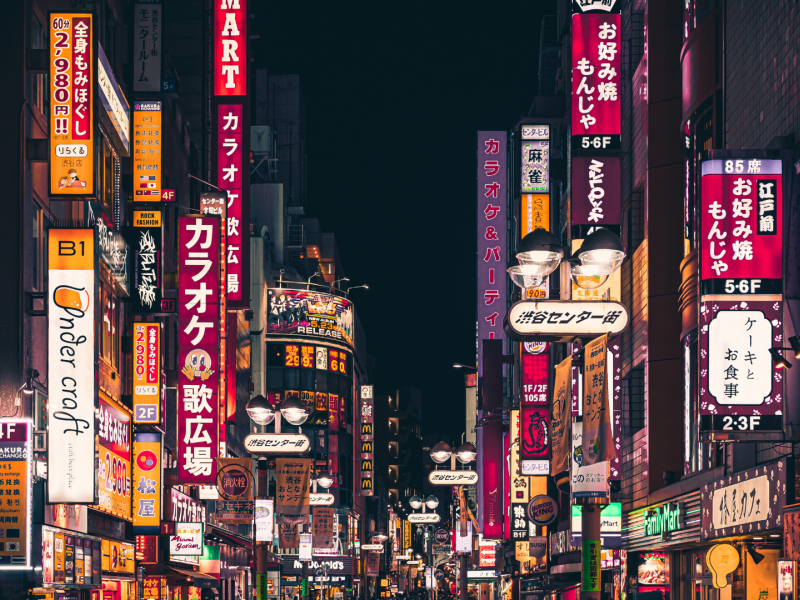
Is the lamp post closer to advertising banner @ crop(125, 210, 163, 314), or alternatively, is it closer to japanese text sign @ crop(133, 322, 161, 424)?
japanese text sign @ crop(133, 322, 161, 424)

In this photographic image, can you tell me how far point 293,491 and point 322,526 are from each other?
71.3 ft

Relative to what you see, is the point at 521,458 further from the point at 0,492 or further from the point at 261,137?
the point at 261,137

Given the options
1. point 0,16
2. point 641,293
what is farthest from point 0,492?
point 641,293

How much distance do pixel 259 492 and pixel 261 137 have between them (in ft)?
232

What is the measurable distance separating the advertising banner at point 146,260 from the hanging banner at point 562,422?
19047mm

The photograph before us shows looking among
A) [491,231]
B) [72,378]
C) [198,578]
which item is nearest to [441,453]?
[198,578]

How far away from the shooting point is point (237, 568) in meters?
54.1

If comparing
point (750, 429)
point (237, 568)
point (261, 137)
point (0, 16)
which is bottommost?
point (237, 568)

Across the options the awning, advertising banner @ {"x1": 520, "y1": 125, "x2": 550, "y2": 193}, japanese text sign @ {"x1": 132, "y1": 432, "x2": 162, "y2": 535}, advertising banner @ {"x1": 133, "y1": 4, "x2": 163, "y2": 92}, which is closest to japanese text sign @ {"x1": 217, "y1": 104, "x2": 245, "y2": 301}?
advertising banner @ {"x1": 133, "y1": 4, "x2": 163, "y2": 92}

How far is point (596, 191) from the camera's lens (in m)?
28.7

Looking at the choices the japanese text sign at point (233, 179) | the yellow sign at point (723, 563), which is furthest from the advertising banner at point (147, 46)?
the yellow sign at point (723, 563)

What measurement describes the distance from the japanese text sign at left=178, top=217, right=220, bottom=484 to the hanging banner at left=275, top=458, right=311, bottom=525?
16.4 ft

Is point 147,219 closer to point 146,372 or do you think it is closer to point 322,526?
point 146,372

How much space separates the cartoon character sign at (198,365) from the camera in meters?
31.8
